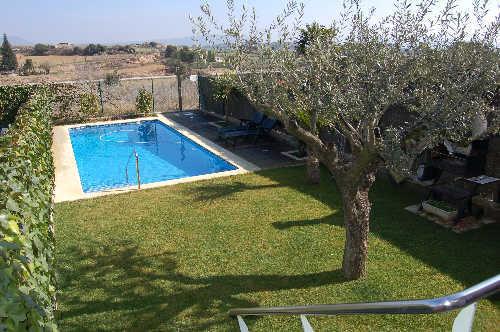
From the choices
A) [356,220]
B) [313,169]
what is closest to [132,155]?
[313,169]

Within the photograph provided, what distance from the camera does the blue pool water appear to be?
46.5ft

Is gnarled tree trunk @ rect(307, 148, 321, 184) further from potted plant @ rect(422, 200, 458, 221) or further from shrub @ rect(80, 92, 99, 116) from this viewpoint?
shrub @ rect(80, 92, 99, 116)

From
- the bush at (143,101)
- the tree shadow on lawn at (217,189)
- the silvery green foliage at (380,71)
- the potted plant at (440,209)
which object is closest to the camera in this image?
the silvery green foliage at (380,71)

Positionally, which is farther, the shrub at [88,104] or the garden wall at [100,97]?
the shrub at [88,104]

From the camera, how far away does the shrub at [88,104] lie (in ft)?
69.0

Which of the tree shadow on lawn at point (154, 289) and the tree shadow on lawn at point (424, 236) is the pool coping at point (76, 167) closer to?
the tree shadow on lawn at point (424, 236)

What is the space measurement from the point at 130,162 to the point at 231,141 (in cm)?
402

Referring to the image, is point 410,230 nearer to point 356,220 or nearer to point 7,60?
point 356,220

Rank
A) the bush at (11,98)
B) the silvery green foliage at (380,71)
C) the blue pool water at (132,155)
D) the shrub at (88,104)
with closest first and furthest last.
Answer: the silvery green foliage at (380,71)
the blue pool water at (132,155)
the bush at (11,98)
the shrub at (88,104)

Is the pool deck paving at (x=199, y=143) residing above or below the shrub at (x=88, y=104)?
below

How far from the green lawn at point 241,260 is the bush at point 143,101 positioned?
12381 mm

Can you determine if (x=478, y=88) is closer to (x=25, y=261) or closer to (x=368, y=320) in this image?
(x=368, y=320)

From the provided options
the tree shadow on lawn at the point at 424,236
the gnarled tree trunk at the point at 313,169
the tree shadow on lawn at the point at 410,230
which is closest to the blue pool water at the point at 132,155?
the gnarled tree trunk at the point at 313,169

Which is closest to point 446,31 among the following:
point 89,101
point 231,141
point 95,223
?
point 95,223
